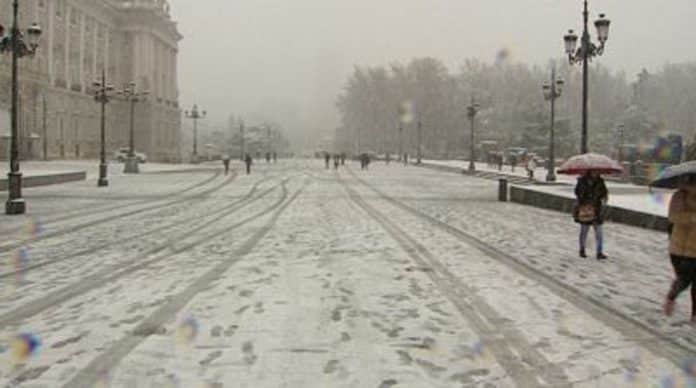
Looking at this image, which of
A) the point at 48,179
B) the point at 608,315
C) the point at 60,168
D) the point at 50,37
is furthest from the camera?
the point at 50,37

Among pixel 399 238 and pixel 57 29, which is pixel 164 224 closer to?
pixel 399 238

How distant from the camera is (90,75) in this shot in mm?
89875

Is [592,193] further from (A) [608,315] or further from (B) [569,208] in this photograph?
(B) [569,208]

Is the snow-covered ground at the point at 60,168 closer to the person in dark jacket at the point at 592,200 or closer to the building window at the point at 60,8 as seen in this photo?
the building window at the point at 60,8

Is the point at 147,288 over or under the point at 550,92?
under

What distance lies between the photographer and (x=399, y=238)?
1438cm

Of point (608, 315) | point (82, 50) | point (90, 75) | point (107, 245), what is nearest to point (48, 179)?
point (107, 245)

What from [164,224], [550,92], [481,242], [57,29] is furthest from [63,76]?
[481,242]

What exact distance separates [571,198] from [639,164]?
16358 millimetres

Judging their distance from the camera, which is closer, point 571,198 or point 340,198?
point 571,198

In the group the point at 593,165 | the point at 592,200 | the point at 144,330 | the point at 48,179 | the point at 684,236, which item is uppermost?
the point at 593,165

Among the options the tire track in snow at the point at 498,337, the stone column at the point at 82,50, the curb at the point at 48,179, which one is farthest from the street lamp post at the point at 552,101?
the stone column at the point at 82,50

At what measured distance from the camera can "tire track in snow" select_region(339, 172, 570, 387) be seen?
5.55 metres

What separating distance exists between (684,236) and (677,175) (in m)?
0.61
